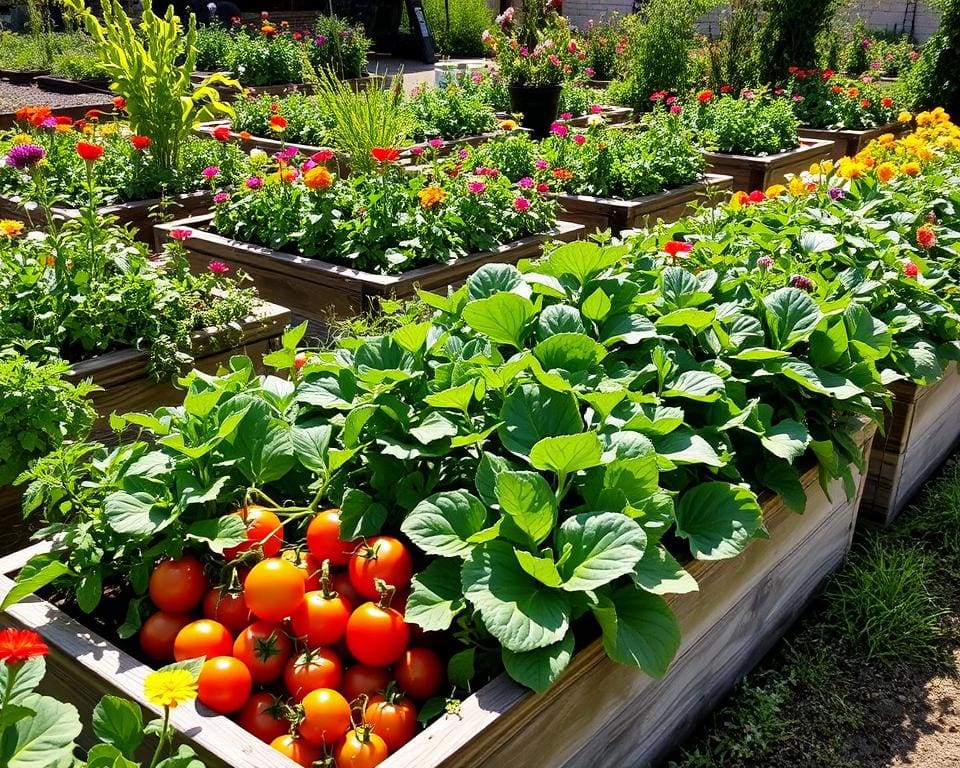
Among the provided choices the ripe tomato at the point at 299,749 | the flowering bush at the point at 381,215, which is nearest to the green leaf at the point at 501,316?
the ripe tomato at the point at 299,749

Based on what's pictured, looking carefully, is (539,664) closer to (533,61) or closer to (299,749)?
(299,749)

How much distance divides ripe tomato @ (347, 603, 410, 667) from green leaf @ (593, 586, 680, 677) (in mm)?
368

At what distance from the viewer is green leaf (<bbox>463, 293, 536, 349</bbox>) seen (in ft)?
7.22

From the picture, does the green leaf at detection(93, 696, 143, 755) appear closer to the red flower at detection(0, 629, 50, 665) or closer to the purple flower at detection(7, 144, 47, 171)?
the red flower at detection(0, 629, 50, 665)

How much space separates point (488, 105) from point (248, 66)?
13.1 feet

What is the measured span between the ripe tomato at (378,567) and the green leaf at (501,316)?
669 millimetres

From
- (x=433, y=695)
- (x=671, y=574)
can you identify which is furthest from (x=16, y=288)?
(x=671, y=574)

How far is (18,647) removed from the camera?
1.24 m

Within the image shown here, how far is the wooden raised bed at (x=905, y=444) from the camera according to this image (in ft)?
10.3

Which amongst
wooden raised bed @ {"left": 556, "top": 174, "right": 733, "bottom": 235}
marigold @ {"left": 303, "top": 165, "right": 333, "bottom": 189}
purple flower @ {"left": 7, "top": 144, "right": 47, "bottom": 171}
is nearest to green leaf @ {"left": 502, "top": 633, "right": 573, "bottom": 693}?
purple flower @ {"left": 7, "top": 144, "right": 47, "bottom": 171}

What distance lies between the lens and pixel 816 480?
8.18 ft

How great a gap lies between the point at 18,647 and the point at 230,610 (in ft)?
1.75

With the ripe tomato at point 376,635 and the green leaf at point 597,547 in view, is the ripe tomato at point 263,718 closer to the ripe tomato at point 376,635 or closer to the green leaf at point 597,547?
the ripe tomato at point 376,635

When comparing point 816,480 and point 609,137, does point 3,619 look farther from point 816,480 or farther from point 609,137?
point 609,137
